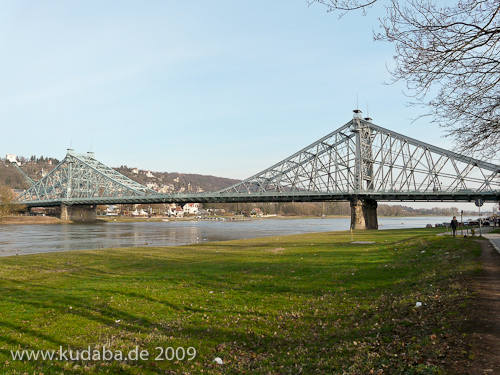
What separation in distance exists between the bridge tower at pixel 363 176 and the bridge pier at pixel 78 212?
84563 mm

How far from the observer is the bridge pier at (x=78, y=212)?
106 m

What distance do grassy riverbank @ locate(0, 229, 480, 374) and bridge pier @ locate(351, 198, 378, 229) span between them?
150 ft

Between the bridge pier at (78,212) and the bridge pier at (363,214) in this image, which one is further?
the bridge pier at (78,212)

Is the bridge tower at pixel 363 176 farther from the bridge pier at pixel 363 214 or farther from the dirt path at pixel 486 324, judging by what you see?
the dirt path at pixel 486 324

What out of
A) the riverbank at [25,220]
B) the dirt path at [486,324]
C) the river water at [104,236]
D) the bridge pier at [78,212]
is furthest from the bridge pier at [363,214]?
the bridge pier at [78,212]

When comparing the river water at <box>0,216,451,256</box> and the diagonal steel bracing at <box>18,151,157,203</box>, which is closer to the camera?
the river water at <box>0,216,451,256</box>

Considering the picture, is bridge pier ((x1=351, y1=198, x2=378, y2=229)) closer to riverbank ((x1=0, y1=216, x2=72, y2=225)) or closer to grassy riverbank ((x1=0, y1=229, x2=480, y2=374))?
grassy riverbank ((x1=0, y1=229, x2=480, y2=374))

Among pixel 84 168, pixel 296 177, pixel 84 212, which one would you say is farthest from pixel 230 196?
pixel 84 168

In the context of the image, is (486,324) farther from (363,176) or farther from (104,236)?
(363,176)

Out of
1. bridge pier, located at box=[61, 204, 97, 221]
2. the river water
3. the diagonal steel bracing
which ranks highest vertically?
the diagonal steel bracing

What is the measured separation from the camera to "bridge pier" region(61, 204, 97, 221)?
105875 millimetres

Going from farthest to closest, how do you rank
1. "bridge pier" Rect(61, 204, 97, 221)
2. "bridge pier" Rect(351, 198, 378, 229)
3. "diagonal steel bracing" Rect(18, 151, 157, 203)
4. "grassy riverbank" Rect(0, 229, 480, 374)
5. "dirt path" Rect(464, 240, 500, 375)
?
"diagonal steel bracing" Rect(18, 151, 157, 203) → "bridge pier" Rect(61, 204, 97, 221) → "bridge pier" Rect(351, 198, 378, 229) → "grassy riverbank" Rect(0, 229, 480, 374) → "dirt path" Rect(464, 240, 500, 375)

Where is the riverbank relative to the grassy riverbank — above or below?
below

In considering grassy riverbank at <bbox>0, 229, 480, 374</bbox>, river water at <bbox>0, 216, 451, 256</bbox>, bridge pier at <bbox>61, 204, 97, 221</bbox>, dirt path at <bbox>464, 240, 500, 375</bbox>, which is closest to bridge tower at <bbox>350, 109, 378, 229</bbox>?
river water at <bbox>0, 216, 451, 256</bbox>
